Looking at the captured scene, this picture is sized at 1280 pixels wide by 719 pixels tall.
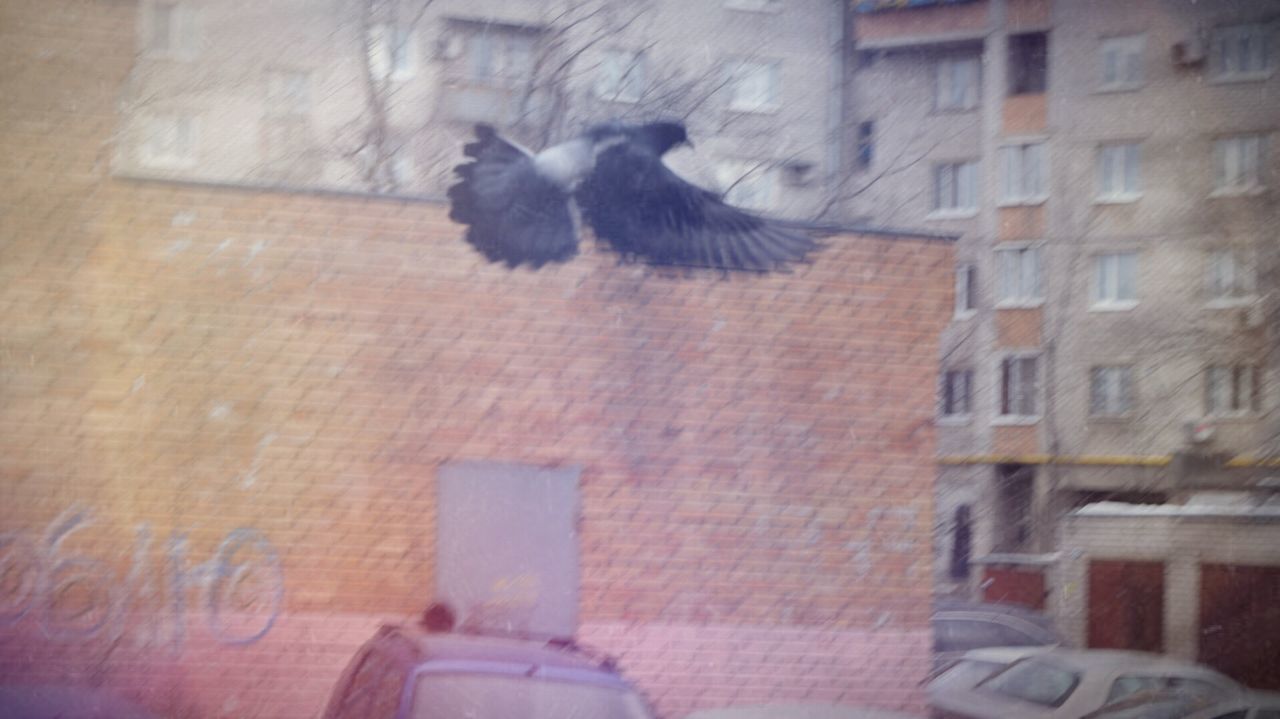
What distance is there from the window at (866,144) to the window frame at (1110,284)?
0.93m

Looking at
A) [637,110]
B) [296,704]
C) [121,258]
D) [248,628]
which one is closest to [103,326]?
[121,258]

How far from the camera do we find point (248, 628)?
4027 mm

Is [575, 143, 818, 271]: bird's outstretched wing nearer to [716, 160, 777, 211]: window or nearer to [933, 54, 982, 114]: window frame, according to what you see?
[716, 160, 777, 211]: window

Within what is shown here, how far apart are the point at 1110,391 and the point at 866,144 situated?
4.33 ft

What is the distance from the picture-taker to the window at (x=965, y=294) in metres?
4.18

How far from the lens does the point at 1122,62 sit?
13.9 feet

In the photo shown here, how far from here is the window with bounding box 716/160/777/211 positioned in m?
4.16

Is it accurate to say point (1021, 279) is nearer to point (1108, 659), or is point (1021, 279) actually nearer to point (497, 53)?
point (1108, 659)

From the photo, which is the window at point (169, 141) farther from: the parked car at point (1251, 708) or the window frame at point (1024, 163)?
the parked car at point (1251, 708)

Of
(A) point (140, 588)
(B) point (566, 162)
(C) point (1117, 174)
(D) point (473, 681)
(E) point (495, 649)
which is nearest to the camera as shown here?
(D) point (473, 681)

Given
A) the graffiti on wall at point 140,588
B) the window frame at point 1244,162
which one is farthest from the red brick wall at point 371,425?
the window frame at point 1244,162

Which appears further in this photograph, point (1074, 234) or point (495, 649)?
point (1074, 234)

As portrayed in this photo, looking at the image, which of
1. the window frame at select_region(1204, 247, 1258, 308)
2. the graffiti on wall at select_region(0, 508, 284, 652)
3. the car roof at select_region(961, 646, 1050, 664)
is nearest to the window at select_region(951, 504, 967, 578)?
the car roof at select_region(961, 646, 1050, 664)

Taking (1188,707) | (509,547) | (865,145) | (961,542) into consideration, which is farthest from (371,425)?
(1188,707)
